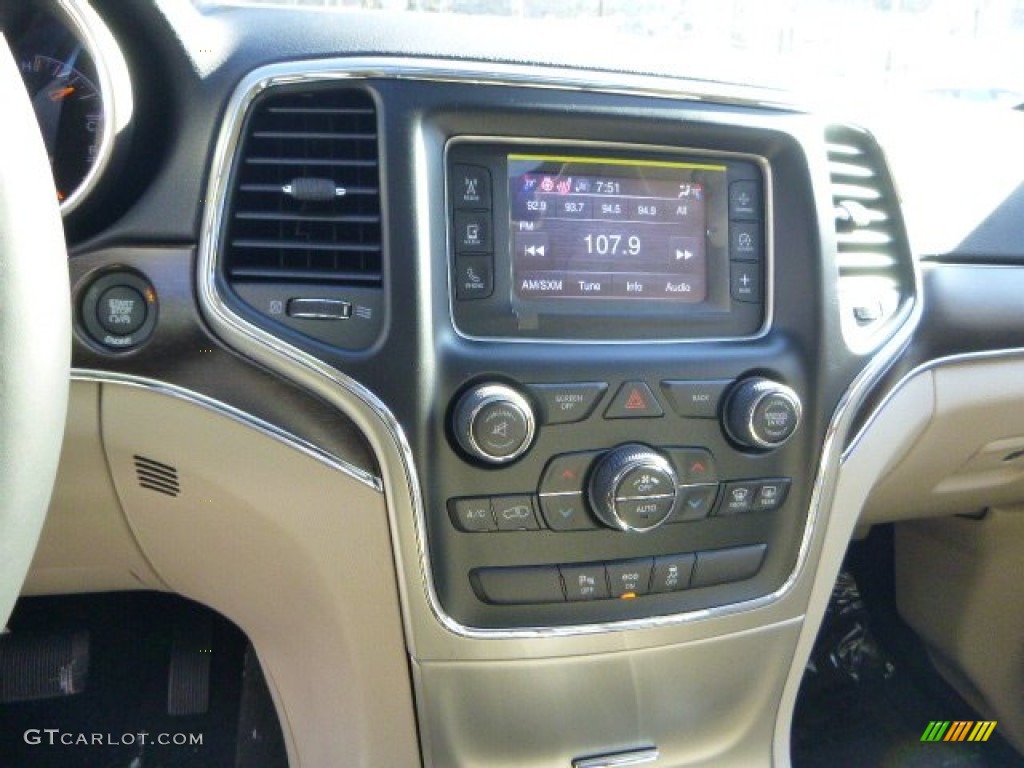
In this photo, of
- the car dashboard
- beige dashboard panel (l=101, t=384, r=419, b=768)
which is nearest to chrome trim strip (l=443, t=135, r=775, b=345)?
the car dashboard

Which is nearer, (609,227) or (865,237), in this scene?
(609,227)

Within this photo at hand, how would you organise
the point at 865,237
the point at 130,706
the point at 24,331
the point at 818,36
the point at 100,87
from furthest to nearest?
the point at 130,706 < the point at 818,36 < the point at 865,237 < the point at 100,87 < the point at 24,331

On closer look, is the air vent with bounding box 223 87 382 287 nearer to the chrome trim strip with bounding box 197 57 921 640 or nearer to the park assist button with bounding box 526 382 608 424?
the chrome trim strip with bounding box 197 57 921 640

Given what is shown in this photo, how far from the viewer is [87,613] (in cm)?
186

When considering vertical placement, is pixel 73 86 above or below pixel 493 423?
above

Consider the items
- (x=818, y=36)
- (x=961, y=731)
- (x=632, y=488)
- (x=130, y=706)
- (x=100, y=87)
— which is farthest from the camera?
(x=961, y=731)

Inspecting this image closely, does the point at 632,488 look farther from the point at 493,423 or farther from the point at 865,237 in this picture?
the point at 865,237

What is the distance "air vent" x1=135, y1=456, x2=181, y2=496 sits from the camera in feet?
4.03

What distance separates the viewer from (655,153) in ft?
4.16

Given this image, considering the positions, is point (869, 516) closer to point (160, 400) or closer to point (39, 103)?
point (160, 400)

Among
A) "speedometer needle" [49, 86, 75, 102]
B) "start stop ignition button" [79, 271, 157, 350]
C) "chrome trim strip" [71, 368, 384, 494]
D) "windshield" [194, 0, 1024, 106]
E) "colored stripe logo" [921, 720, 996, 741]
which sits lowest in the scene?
"colored stripe logo" [921, 720, 996, 741]

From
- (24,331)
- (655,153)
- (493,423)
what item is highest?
(655,153)

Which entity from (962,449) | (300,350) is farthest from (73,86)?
(962,449)

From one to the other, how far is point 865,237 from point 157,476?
922mm
